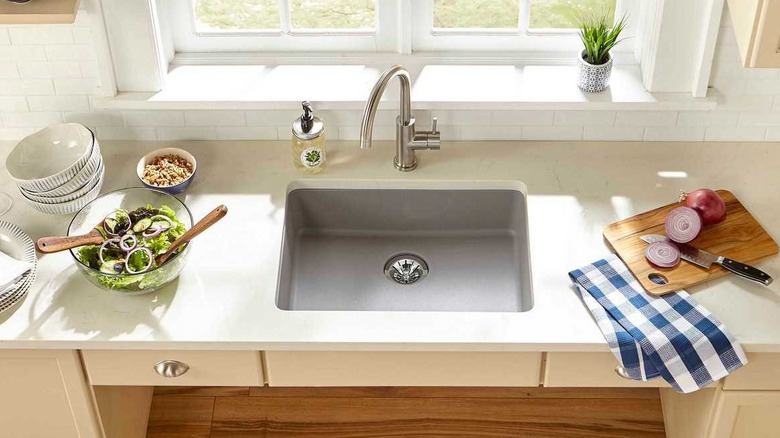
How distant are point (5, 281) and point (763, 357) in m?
1.69

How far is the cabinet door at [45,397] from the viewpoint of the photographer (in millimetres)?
2004

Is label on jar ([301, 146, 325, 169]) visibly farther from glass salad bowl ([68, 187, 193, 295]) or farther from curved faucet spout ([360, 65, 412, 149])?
glass salad bowl ([68, 187, 193, 295])

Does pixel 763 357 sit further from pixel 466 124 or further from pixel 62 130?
pixel 62 130

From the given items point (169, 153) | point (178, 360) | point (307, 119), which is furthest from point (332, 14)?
point (178, 360)

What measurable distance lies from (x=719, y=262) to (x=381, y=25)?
111cm

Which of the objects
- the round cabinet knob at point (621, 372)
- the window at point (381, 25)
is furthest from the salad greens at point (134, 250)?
the round cabinet knob at point (621, 372)

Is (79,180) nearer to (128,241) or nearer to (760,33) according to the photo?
(128,241)

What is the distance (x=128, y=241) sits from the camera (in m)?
2.03

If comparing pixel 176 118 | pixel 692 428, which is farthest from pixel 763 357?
pixel 176 118

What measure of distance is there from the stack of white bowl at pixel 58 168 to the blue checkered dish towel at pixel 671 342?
1266 millimetres

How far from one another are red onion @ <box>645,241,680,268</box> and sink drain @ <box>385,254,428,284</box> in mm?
593

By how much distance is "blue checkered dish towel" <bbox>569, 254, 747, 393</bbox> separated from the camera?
1868 mm

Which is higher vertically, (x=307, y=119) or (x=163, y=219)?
(x=307, y=119)

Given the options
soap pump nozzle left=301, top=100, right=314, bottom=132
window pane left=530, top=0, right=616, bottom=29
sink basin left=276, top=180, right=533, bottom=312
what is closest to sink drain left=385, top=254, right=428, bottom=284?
sink basin left=276, top=180, right=533, bottom=312
